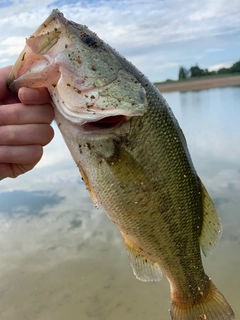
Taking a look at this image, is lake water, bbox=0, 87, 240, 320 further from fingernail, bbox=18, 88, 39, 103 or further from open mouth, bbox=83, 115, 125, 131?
fingernail, bbox=18, 88, 39, 103

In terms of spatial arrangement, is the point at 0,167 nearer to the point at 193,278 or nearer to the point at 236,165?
the point at 193,278

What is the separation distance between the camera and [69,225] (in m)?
5.24

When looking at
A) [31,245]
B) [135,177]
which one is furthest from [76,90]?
[31,245]

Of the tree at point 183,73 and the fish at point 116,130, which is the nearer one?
the fish at point 116,130

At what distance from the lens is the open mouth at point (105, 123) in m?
1.82

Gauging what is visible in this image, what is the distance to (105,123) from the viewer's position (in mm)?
1845

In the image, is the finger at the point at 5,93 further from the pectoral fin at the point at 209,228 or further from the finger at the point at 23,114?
the pectoral fin at the point at 209,228

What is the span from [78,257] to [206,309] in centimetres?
250

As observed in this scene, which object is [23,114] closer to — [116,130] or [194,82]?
[116,130]

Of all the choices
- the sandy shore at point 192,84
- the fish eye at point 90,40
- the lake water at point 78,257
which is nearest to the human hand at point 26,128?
the fish eye at point 90,40

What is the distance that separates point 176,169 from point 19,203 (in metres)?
4.92

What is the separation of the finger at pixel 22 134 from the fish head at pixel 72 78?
14 cm

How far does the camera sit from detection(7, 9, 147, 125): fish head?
172 centimetres

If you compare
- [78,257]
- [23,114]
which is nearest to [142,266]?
[23,114]
